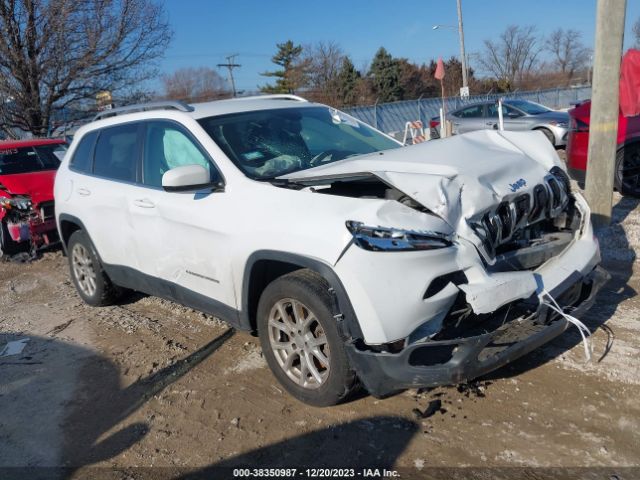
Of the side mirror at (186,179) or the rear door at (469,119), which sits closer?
the side mirror at (186,179)

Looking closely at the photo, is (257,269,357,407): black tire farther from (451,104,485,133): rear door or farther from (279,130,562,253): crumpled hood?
(451,104,485,133): rear door

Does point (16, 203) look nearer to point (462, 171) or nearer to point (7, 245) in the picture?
point (7, 245)

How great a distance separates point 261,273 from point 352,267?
2.91 feet

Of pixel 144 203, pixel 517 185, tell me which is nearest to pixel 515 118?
pixel 517 185

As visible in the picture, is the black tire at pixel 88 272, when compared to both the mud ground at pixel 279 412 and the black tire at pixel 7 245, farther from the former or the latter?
the black tire at pixel 7 245

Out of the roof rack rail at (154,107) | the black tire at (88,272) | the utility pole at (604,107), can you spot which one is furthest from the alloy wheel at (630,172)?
the black tire at (88,272)

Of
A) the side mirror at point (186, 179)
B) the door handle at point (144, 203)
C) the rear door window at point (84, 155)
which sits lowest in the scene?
the door handle at point (144, 203)

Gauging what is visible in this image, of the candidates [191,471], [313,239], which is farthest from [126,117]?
[191,471]

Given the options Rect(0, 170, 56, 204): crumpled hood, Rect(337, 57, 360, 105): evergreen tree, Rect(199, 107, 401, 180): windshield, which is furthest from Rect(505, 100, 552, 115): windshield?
Rect(337, 57, 360, 105): evergreen tree

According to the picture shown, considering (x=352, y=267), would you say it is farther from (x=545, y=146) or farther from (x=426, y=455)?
(x=545, y=146)

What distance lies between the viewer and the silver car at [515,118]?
48.1ft

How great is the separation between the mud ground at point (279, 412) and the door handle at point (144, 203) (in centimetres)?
118

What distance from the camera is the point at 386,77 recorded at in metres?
47.8

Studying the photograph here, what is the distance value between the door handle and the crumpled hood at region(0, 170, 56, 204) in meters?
4.42
